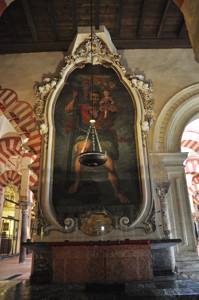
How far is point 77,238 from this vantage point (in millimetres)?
4500

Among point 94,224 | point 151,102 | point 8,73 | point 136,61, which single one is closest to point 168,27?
point 136,61

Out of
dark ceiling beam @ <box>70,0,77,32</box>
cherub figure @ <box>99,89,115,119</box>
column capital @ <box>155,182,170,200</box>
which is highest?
dark ceiling beam @ <box>70,0,77,32</box>

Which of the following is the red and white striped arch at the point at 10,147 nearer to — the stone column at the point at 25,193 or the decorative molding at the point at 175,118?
the stone column at the point at 25,193

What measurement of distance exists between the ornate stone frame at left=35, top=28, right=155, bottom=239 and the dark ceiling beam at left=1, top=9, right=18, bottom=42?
1.46 metres

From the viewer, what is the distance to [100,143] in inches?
207

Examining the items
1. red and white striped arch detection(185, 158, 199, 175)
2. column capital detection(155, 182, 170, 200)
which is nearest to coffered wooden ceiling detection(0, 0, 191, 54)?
column capital detection(155, 182, 170, 200)

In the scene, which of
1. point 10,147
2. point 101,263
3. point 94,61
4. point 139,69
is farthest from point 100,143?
point 10,147

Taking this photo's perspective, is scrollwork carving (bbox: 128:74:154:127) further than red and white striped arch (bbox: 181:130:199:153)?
No

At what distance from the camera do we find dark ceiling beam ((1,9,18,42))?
5.59 m

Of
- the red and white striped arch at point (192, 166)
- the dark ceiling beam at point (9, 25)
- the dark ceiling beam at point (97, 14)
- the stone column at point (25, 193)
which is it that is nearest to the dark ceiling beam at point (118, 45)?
the dark ceiling beam at point (9, 25)

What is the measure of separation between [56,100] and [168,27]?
3260mm

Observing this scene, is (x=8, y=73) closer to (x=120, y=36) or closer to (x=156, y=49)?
(x=120, y=36)

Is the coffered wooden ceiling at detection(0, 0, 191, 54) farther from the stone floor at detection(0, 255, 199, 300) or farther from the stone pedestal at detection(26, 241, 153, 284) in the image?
the stone floor at detection(0, 255, 199, 300)

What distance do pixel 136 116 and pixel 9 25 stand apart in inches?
141
